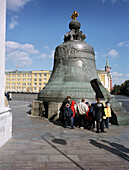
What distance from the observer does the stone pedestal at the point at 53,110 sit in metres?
7.35

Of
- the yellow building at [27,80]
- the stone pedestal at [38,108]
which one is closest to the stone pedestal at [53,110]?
the stone pedestal at [38,108]

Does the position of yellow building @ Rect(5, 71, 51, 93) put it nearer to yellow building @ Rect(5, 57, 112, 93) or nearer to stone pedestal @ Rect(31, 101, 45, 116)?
yellow building @ Rect(5, 57, 112, 93)

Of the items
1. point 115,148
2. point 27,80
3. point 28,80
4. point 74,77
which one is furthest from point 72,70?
point 27,80

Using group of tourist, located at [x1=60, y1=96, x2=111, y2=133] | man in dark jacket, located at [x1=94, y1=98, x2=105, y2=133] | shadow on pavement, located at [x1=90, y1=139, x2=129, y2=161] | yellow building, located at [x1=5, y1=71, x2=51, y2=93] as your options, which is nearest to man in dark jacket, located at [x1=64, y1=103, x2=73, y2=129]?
group of tourist, located at [x1=60, y1=96, x2=111, y2=133]

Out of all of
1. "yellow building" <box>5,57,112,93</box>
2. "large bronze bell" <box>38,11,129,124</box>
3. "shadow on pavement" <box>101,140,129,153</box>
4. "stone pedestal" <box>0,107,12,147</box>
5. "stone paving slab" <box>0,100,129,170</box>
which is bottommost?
"shadow on pavement" <box>101,140,129,153</box>

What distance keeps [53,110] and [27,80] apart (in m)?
83.3

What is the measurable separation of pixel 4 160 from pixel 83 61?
21.4 ft

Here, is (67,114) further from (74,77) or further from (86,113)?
(74,77)

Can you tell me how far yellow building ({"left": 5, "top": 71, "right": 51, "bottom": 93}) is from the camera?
8520cm

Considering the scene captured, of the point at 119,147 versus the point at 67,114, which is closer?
the point at 119,147

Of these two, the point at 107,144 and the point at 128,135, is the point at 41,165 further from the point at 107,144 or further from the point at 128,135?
the point at 128,135

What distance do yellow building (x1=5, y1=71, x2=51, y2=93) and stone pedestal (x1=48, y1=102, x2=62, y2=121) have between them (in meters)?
76.7

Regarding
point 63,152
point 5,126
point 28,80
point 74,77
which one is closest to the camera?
point 63,152

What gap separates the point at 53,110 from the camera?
24.6 ft
